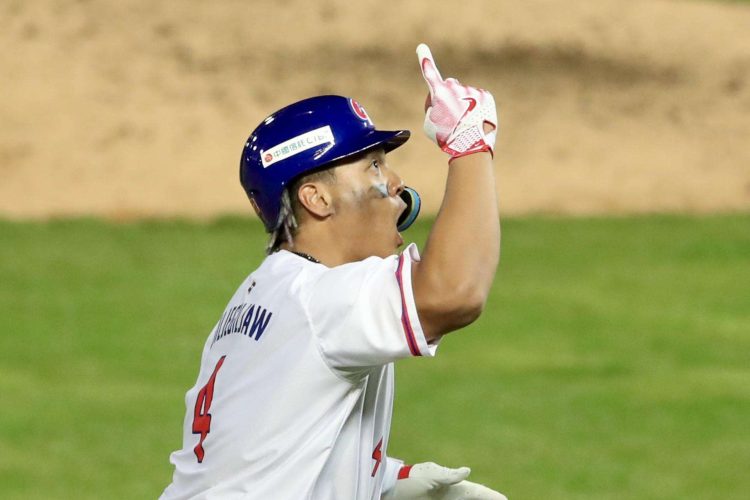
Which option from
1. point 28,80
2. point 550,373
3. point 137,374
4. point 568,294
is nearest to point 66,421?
point 137,374

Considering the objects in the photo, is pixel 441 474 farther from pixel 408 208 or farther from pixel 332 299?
pixel 332 299

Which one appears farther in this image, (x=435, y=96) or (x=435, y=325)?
(x=435, y=96)

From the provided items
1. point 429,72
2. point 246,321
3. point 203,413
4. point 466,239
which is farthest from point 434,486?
point 429,72

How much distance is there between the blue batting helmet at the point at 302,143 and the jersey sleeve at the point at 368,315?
0.43 metres

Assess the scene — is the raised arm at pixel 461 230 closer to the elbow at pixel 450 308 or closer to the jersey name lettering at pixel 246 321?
the elbow at pixel 450 308

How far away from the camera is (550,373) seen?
1041 cm

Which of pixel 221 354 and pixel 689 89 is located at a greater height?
pixel 689 89

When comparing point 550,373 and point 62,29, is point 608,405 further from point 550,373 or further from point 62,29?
point 62,29

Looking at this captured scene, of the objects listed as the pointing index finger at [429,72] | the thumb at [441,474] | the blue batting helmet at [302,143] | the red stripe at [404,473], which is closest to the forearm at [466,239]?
the pointing index finger at [429,72]

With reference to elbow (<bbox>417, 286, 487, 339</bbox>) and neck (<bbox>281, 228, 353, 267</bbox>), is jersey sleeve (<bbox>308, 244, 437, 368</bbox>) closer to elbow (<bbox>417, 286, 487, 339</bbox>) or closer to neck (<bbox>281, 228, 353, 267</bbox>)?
elbow (<bbox>417, 286, 487, 339</bbox>)

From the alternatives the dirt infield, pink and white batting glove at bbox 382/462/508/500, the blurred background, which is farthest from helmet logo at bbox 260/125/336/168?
the dirt infield

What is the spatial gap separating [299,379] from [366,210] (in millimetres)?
535

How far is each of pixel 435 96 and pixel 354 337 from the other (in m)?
0.69

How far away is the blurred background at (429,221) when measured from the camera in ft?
29.9
